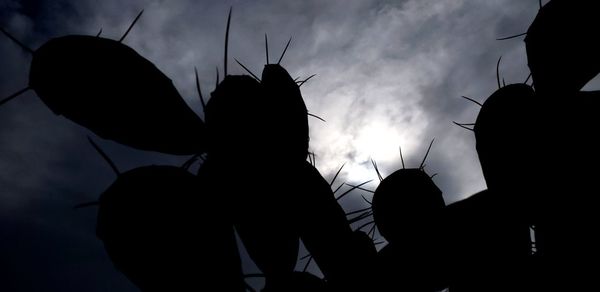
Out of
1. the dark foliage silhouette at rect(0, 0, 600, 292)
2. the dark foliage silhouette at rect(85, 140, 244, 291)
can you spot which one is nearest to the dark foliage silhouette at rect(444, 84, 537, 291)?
the dark foliage silhouette at rect(0, 0, 600, 292)

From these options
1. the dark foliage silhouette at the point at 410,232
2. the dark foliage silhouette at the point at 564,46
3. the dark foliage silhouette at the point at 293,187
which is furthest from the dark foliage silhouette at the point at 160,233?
the dark foliage silhouette at the point at 564,46

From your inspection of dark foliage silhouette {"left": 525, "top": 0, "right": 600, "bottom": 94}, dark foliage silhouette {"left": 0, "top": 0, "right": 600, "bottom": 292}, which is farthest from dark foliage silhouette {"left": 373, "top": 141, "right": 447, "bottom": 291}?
dark foliage silhouette {"left": 525, "top": 0, "right": 600, "bottom": 94}

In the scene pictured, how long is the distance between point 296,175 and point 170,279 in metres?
0.21

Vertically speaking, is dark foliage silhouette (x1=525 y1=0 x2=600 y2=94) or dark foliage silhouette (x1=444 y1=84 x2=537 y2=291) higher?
dark foliage silhouette (x1=525 y1=0 x2=600 y2=94)

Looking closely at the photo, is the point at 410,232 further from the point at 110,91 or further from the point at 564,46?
the point at 110,91

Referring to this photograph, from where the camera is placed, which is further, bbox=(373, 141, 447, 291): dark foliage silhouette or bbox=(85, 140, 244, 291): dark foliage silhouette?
bbox=(373, 141, 447, 291): dark foliage silhouette

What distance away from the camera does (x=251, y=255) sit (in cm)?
50

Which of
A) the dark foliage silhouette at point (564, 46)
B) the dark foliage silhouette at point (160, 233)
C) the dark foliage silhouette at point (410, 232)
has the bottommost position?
the dark foliage silhouette at point (160, 233)

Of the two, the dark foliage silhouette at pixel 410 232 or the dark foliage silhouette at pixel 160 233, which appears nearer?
the dark foliage silhouette at pixel 160 233

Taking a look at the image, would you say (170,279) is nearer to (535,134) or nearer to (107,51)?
(107,51)

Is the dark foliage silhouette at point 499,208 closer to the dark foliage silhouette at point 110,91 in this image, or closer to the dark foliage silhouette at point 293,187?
the dark foliage silhouette at point 293,187

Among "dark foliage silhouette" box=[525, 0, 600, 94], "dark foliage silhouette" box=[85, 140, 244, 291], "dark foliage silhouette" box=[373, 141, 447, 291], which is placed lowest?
"dark foliage silhouette" box=[85, 140, 244, 291]

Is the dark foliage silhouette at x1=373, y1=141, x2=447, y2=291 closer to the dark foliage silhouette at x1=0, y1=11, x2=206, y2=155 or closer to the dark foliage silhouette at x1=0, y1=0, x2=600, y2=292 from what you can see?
the dark foliage silhouette at x1=0, y1=0, x2=600, y2=292

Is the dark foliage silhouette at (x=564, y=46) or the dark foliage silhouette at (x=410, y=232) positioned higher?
the dark foliage silhouette at (x=564, y=46)
